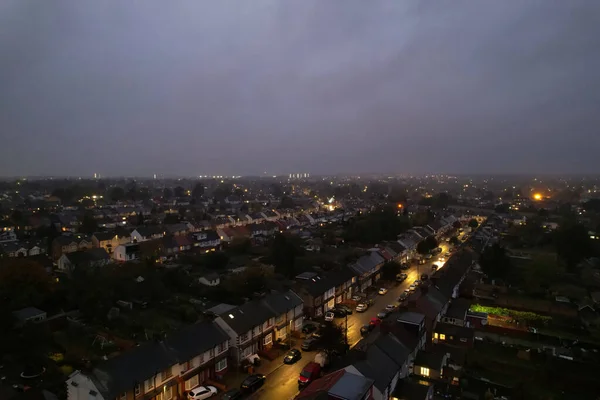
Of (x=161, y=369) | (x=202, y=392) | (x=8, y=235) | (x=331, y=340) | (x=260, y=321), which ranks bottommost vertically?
(x=8, y=235)

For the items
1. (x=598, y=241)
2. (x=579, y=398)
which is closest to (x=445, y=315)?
(x=579, y=398)

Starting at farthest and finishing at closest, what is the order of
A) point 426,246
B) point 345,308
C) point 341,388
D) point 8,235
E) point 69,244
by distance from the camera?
point 8,235, point 69,244, point 426,246, point 345,308, point 341,388

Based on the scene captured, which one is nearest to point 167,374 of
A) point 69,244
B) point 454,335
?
point 454,335

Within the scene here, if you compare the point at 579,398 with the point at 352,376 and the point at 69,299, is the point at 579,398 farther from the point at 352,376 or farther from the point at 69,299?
the point at 69,299

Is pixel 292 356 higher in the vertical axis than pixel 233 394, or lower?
lower

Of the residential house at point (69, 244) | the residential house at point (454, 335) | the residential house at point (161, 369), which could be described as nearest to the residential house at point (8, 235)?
the residential house at point (69, 244)

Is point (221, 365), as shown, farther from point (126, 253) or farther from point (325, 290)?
point (126, 253)

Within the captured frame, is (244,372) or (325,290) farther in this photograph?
(325,290)
